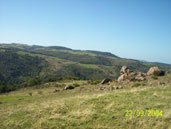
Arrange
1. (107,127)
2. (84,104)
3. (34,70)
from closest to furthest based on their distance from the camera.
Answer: (107,127) → (84,104) → (34,70)

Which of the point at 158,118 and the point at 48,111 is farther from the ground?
the point at 158,118

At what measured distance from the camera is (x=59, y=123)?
808 cm

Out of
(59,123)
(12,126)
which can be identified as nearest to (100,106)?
(59,123)

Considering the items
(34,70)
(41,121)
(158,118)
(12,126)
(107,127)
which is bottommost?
(34,70)

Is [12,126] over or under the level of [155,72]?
under

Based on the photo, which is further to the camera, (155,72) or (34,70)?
(34,70)

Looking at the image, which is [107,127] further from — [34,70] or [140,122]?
[34,70]

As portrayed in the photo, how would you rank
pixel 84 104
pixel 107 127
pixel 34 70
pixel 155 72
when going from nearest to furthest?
pixel 107 127
pixel 84 104
pixel 155 72
pixel 34 70

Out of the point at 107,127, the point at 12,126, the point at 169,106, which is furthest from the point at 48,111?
the point at 169,106

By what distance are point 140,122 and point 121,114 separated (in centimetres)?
143

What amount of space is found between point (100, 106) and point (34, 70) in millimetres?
151325

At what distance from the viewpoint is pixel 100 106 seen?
399 inches

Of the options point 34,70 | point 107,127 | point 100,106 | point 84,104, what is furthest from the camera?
point 34,70

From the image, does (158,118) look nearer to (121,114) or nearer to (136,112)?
(136,112)
